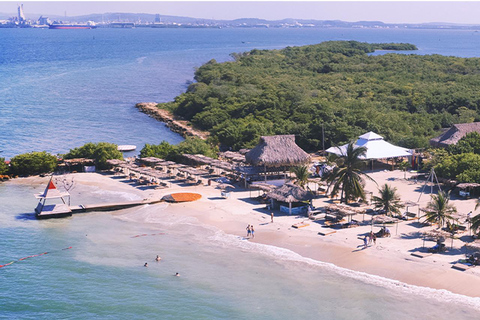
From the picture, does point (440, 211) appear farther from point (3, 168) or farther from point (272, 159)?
point (3, 168)

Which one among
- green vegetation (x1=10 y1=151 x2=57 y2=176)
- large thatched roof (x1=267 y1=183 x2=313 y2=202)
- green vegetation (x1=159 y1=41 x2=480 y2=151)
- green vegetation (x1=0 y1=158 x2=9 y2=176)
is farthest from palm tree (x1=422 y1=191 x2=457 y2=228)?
green vegetation (x1=0 y1=158 x2=9 y2=176)

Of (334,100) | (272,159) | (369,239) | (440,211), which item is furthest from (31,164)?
(334,100)

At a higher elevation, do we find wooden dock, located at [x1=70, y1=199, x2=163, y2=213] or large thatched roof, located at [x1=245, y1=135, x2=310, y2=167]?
large thatched roof, located at [x1=245, y1=135, x2=310, y2=167]

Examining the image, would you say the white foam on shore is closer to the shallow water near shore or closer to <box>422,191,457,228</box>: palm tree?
the shallow water near shore

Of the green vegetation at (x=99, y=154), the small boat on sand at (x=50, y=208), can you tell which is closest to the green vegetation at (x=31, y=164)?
the green vegetation at (x=99, y=154)

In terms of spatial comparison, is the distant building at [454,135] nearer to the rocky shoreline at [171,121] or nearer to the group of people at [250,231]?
the group of people at [250,231]

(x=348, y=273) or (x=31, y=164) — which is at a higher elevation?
(x=31, y=164)
